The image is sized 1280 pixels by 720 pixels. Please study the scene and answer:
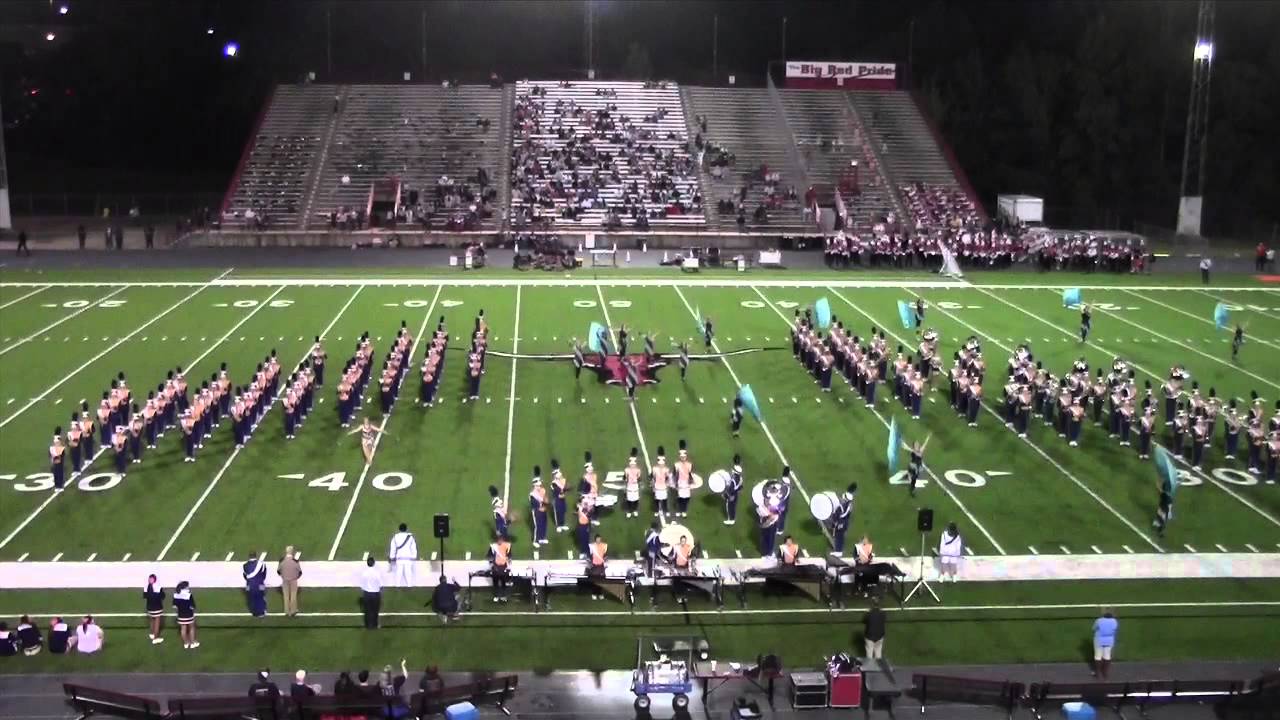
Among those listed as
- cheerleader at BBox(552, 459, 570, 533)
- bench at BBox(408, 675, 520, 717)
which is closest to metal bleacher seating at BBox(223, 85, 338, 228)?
cheerleader at BBox(552, 459, 570, 533)

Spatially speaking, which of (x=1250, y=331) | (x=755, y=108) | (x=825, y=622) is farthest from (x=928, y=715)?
(x=755, y=108)

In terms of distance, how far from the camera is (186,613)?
1146 cm

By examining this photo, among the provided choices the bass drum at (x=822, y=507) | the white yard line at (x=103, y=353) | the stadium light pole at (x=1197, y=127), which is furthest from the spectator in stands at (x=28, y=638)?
the stadium light pole at (x=1197, y=127)

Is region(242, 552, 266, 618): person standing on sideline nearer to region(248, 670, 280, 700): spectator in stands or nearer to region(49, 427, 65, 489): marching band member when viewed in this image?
region(248, 670, 280, 700): spectator in stands

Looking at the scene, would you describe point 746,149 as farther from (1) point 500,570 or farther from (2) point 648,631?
(2) point 648,631

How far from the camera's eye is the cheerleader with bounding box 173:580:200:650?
11.4 m

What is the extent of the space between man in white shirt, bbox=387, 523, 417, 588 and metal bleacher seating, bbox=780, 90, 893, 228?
32.4 meters

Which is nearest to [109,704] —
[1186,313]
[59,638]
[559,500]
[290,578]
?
[59,638]

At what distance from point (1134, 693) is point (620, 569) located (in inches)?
214

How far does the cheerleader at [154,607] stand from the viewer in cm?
1156

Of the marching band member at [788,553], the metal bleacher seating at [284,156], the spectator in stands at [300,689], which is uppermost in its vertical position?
the metal bleacher seating at [284,156]

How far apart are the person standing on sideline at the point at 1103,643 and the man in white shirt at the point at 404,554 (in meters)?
7.00

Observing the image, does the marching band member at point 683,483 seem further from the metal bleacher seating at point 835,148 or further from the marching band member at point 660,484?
the metal bleacher seating at point 835,148

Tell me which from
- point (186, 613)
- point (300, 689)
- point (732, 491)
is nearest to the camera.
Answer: point (300, 689)
